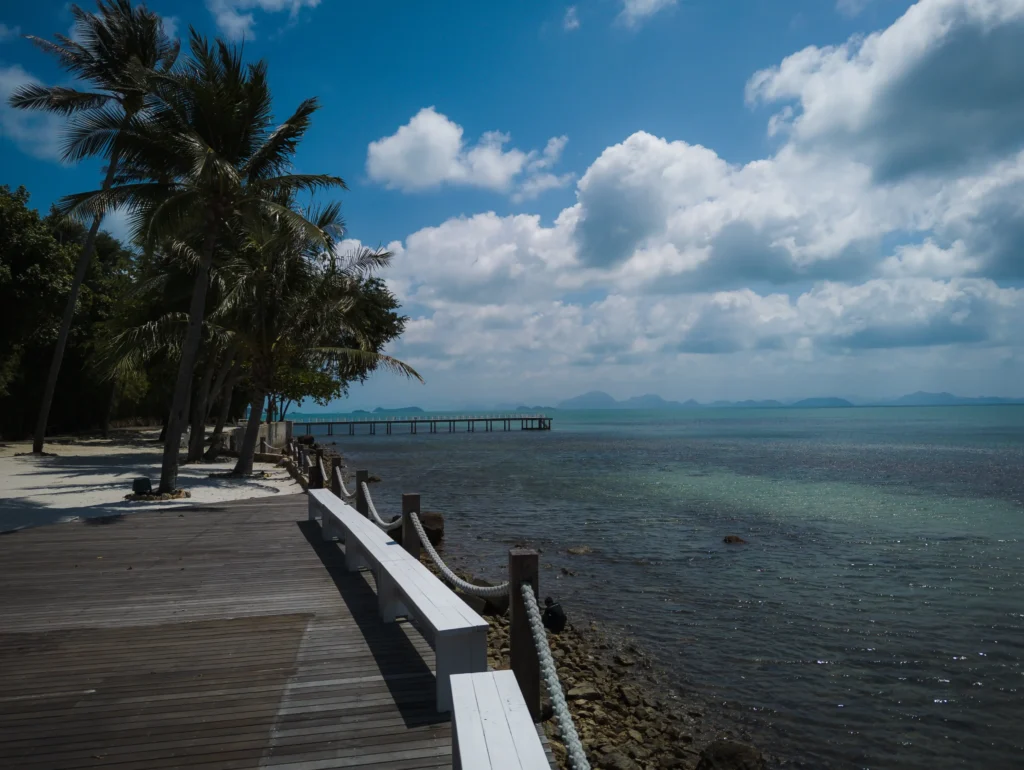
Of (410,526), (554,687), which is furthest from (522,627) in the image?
(410,526)

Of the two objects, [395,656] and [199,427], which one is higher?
[199,427]

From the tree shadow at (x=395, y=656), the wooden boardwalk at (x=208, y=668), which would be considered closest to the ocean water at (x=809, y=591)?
the tree shadow at (x=395, y=656)

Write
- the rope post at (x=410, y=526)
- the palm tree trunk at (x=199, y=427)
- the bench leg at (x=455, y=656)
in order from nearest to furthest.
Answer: the bench leg at (x=455, y=656)
the rope post at (x=410, y=526)
the palm tree trunk at (x=199, y=427)

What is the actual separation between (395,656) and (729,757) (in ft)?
9.90

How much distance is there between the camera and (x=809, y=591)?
12273 mm

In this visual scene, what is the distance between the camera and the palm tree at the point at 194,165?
14328 millimetres

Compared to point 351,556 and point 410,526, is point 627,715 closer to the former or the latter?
point 410,526

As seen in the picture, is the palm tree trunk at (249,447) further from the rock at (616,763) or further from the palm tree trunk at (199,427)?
the rock at (616,763)

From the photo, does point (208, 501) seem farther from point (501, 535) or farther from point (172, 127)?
point (172, 127)

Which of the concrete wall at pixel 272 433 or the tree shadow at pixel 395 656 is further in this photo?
the concrete wall at pixel 272 433

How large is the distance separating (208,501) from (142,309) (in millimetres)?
15331

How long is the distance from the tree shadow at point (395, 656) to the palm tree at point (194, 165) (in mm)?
9237

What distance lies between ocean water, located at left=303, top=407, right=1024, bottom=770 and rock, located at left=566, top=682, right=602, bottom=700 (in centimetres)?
127

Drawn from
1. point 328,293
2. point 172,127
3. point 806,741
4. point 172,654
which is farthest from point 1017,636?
point 328,293
